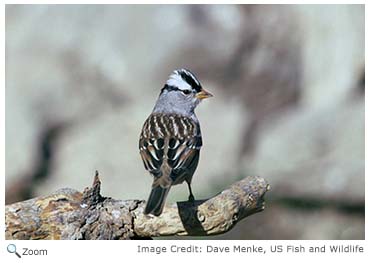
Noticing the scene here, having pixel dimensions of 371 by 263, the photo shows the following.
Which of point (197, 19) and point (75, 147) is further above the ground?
point (197, 19)

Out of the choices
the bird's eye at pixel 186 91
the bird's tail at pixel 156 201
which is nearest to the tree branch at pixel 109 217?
the bird's tail at pixel 156 201

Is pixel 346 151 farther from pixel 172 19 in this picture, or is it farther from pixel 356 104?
pixel 172 19

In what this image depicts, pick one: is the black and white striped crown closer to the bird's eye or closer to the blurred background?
the bird's eye

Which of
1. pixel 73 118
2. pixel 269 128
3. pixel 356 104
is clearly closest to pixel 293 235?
pixel 356 104

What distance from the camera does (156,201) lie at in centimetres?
329

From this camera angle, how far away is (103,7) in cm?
585

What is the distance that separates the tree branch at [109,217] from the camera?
344 cm

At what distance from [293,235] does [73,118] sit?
183 cm

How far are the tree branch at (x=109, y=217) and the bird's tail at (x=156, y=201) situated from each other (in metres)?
0.16

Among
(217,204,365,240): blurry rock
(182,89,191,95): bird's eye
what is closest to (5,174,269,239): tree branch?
(217,204,365,240): blurry rock
